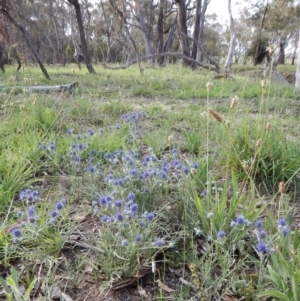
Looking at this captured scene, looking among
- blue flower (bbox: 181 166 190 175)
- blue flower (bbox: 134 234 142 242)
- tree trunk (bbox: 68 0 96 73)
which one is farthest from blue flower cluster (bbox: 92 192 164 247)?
tree trunk (bbox: 68 0 96 73)

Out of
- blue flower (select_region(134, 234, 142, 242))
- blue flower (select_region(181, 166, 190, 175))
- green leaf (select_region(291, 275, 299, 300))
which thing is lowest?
green leaf (select_region(291, 275, 299, 300))

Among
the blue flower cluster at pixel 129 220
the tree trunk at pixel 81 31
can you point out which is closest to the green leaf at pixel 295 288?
the blue flower cluster at pixel 129 220

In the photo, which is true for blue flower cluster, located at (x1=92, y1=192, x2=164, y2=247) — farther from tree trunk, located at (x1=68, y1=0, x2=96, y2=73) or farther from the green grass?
tree trunk, located at (x1=68, y1=0, x2=96, y2=73)

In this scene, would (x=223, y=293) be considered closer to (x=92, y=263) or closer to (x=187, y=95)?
(x=92, y=263)

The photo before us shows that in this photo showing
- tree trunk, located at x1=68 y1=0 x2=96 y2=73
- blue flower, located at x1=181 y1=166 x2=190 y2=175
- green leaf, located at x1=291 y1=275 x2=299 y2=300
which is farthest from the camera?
tree trunk, located at x1=68 y1=0 x2=96 y2=73

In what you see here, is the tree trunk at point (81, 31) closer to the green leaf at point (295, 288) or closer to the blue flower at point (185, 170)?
the blue flower at point (185, 170)

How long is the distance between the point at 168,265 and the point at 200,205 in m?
0.28

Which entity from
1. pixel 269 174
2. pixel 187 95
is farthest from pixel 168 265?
pixel 187 95

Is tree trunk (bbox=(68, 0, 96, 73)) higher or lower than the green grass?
higher

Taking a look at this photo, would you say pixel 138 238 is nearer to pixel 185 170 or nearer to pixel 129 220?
pixel 129 220

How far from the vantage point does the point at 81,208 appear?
1.48 meters

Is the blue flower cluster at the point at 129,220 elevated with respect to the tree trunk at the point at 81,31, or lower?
lower

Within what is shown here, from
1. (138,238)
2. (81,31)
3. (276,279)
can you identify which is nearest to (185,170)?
(138,238)

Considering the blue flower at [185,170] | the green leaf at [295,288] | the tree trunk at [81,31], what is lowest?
the green leaf at [295,288]
